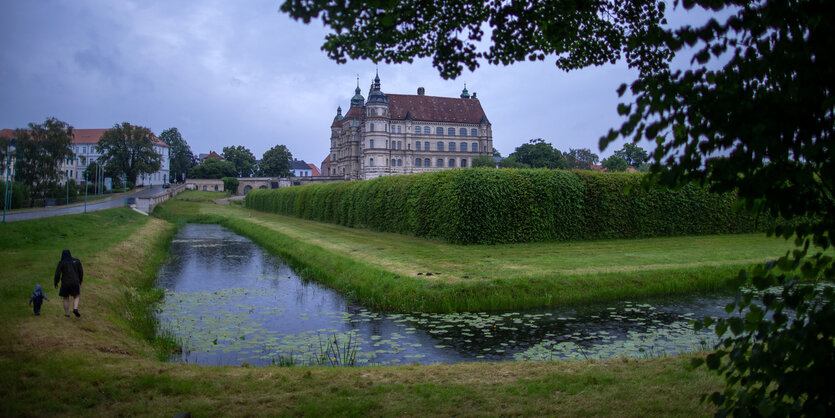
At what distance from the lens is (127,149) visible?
3460 inches

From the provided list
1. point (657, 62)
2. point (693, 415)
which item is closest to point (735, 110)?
point (693, 415)

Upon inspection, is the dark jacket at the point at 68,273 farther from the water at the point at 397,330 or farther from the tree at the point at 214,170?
the tree at the point at 214,170

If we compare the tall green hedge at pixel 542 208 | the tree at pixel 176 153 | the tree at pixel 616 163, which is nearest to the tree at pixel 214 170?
the tree at pixel 176 153

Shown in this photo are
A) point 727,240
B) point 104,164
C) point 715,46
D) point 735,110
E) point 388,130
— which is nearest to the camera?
point 735,110

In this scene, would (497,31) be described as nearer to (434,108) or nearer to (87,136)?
(434,108)

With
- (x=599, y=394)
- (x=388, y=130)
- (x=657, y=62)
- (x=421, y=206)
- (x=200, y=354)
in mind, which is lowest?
(x=200, y=354)

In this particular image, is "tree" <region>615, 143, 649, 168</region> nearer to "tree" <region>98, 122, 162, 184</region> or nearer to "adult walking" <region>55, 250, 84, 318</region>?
"tree" <region>98, 122, 162, 184</region>

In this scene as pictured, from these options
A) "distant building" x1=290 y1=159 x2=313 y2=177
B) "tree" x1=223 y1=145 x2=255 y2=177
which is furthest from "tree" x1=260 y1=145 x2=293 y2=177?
"distant building" x1=290 y1=159 x2=313 y2=177

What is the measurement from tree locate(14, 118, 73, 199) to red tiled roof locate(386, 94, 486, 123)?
66.0m

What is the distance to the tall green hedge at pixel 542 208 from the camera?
2269 centimetres

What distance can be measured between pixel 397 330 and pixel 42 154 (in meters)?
55.3

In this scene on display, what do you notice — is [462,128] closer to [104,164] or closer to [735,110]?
[104,164]

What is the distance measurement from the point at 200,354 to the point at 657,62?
8446 millimetres

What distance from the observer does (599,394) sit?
5.66m
